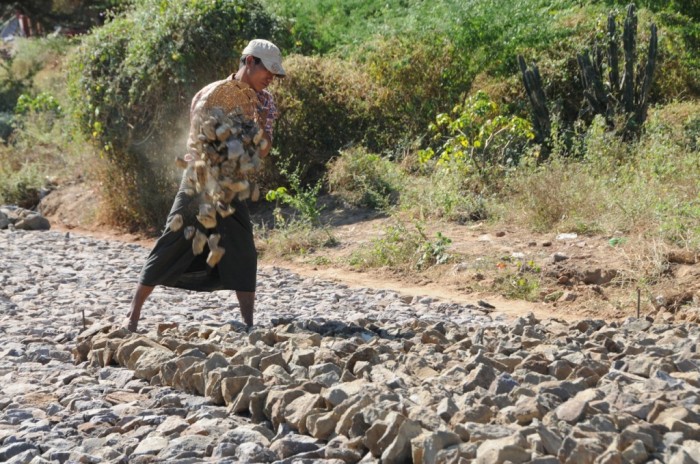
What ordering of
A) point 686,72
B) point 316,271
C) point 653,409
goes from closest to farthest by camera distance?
1. point 653,409
2. point 316,271
3. point 686,72

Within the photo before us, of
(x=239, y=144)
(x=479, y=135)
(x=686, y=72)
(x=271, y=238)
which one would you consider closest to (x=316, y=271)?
(x=271, y=238)

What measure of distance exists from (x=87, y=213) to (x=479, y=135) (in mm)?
6305

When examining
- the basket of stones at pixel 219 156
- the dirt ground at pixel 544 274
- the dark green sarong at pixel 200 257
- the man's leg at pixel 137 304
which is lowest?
the dirt ground at pixel 544 274

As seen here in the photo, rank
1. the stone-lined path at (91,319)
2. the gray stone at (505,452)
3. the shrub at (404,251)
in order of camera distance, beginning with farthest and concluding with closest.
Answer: the shrub at (404,251), the stone-lined path at (91,319), the gray stone at (505,452)

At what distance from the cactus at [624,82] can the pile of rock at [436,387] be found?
6.43 metres

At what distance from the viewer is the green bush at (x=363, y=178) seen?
1180 centimetres

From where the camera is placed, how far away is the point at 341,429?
3.90 metres

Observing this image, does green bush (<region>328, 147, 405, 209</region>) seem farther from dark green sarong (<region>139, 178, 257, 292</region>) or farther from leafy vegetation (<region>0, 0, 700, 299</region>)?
dark green sarong (<region>139, 178, 257, 292</region>)

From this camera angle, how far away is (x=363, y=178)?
11594 mm

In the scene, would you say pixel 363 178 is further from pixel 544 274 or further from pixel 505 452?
pixel 505 452

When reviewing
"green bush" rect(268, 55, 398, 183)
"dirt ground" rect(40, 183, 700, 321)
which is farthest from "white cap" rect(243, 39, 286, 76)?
"green bush" rect(268, 55, 398, 183)

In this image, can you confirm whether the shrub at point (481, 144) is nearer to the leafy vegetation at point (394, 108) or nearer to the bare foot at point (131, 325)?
the leafy vegetation at point (394, 108)

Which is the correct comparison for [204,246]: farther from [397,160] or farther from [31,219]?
[31,219]

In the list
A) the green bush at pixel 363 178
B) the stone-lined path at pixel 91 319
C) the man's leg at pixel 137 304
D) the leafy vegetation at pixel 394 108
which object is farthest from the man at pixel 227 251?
the green bush at pixel 363 178
